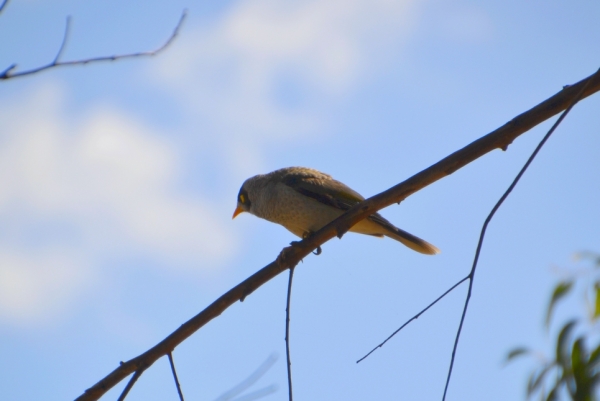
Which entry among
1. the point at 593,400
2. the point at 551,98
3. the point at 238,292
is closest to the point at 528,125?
the point at 551,98

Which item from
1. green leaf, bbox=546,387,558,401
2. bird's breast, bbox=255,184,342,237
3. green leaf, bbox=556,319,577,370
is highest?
bird's breast, bbox=255,184,342,237

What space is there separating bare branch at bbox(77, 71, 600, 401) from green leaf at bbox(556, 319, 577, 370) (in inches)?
38.8

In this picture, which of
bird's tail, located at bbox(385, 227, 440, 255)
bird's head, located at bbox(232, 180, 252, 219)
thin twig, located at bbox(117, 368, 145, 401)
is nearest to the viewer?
thin twig, located at bbox(117, 368, 145, 401)

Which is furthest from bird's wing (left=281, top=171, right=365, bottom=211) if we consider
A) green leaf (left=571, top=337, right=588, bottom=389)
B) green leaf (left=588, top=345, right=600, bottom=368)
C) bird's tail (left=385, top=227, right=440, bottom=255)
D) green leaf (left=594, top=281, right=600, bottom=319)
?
green leaf (left=588, top=345, right=600, bottom=368)

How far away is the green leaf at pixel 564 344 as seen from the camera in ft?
11.3

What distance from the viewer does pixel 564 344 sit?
354cm

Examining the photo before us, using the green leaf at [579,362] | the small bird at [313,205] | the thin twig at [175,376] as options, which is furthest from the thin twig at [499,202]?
the small bird at [313,205]

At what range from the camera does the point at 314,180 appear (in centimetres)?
756

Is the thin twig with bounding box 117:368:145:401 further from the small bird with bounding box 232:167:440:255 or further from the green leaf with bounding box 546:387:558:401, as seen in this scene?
the small bird with bounding box 232:167:440:255

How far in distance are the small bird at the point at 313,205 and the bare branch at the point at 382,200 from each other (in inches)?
104

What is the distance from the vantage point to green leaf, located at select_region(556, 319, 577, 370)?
136 inches

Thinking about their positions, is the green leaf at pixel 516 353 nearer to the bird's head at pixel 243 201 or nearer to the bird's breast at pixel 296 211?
the bird's breast at pixel 296 211

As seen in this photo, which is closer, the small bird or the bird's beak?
the small bird

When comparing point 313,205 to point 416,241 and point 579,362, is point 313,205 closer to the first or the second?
point 416,241
